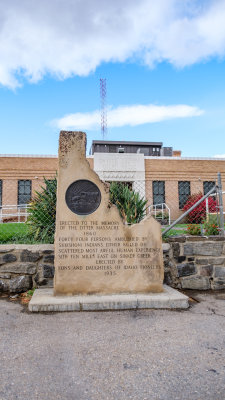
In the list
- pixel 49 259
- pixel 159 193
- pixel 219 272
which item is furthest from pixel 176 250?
pixel 159 193

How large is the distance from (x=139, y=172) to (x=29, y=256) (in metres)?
16.0

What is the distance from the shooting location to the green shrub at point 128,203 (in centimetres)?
646

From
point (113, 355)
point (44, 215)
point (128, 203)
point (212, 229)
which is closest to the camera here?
point (113, 355)

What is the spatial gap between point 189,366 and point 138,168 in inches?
744

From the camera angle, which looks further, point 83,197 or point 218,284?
point 218,284

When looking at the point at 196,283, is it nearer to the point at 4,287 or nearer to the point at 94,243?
the point at 94,243

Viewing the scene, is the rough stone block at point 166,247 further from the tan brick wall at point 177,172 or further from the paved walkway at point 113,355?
the tan brick wall at point 177,172

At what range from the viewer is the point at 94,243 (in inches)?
173

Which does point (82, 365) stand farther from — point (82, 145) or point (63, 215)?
point (82, 145)

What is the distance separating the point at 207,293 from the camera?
16.6 ft

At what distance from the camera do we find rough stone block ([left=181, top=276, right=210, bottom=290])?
525cm

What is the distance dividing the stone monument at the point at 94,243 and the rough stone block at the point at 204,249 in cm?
101

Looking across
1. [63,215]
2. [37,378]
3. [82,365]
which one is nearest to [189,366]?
[82,365]

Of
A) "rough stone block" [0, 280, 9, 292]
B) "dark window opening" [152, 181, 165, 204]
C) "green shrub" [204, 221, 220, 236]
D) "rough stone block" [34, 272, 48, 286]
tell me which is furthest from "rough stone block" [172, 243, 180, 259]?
"dark window opening" [152, 181, 165, 204]
